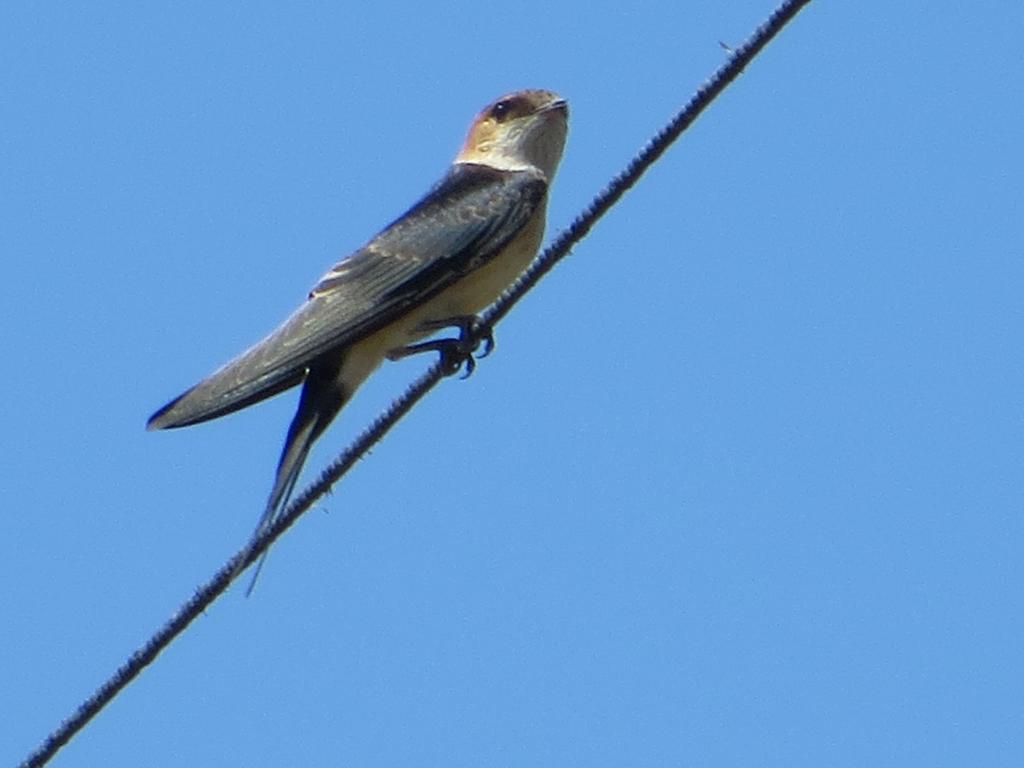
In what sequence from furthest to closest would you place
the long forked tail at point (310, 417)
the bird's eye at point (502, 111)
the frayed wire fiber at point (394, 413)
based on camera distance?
the bird's eye at point (502, 111) < the long forked tail at point (310, 417) < the frayed wire fiber at point (394, 413)

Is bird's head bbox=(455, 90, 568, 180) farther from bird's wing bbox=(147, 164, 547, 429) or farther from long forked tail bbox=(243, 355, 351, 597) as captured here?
long forked tail bbox=(243, 355, 351, 597)

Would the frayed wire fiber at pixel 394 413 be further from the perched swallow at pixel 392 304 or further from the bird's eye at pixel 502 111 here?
the bird's eye at pixel 502 111

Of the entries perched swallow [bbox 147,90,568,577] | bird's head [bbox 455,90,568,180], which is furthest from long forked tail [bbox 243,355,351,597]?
bird's head [bbox 455,90,568,180]

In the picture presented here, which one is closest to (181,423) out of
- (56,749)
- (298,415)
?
(298,415)

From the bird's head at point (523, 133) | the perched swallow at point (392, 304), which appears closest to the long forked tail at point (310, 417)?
the perched swallow at point (392, 304)

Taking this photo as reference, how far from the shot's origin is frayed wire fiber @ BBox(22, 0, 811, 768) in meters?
3.51

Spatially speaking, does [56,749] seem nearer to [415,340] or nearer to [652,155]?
[652,155]

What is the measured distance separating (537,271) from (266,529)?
2.96ft

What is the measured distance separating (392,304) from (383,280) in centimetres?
13

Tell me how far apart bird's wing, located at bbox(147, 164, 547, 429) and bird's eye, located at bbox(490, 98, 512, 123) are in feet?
1.31

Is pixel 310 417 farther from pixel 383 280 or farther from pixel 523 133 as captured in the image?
pixel 523 133

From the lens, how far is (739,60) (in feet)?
11.5

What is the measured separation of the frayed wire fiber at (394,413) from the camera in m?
3.51

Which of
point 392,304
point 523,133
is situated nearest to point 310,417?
point 392,304
